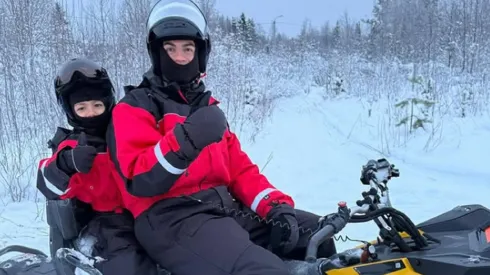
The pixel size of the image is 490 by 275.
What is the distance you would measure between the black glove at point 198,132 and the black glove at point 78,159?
0.46 m

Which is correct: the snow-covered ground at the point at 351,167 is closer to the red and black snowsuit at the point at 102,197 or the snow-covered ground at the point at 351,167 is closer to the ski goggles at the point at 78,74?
the red and black snowsuit at the point at 102,197

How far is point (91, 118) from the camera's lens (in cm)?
251

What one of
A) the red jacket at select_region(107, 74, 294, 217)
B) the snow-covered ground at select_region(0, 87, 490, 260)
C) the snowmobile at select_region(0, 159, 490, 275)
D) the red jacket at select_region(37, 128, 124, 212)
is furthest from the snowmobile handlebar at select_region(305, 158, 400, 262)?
the snow-covered ground at select_region(0, 87, 490, 260)

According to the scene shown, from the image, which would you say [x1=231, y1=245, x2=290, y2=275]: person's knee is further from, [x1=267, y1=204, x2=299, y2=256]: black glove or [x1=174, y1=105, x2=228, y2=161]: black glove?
[x1=174, y1=105, x2=228, y2=161]: black glove

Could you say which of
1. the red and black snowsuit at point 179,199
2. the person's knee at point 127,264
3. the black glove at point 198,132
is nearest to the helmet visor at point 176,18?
the red and black snowsuit at point 179,199

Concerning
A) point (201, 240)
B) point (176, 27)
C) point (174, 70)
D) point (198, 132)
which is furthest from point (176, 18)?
point (201, 240)

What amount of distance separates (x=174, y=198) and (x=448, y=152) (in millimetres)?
5533

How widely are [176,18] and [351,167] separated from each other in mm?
4397

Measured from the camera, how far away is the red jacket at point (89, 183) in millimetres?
2311

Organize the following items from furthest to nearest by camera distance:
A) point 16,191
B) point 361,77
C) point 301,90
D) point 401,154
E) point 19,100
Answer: point 301,90 < point 361,77 < point 401,154 < point 19,100 < point 16,191

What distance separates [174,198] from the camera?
221cm

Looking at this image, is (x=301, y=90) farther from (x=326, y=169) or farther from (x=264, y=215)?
(x=264, y=215)

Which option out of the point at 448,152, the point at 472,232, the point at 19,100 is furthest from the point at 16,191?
the point at 448,152

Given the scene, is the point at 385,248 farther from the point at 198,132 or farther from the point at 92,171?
the point at 92,171
